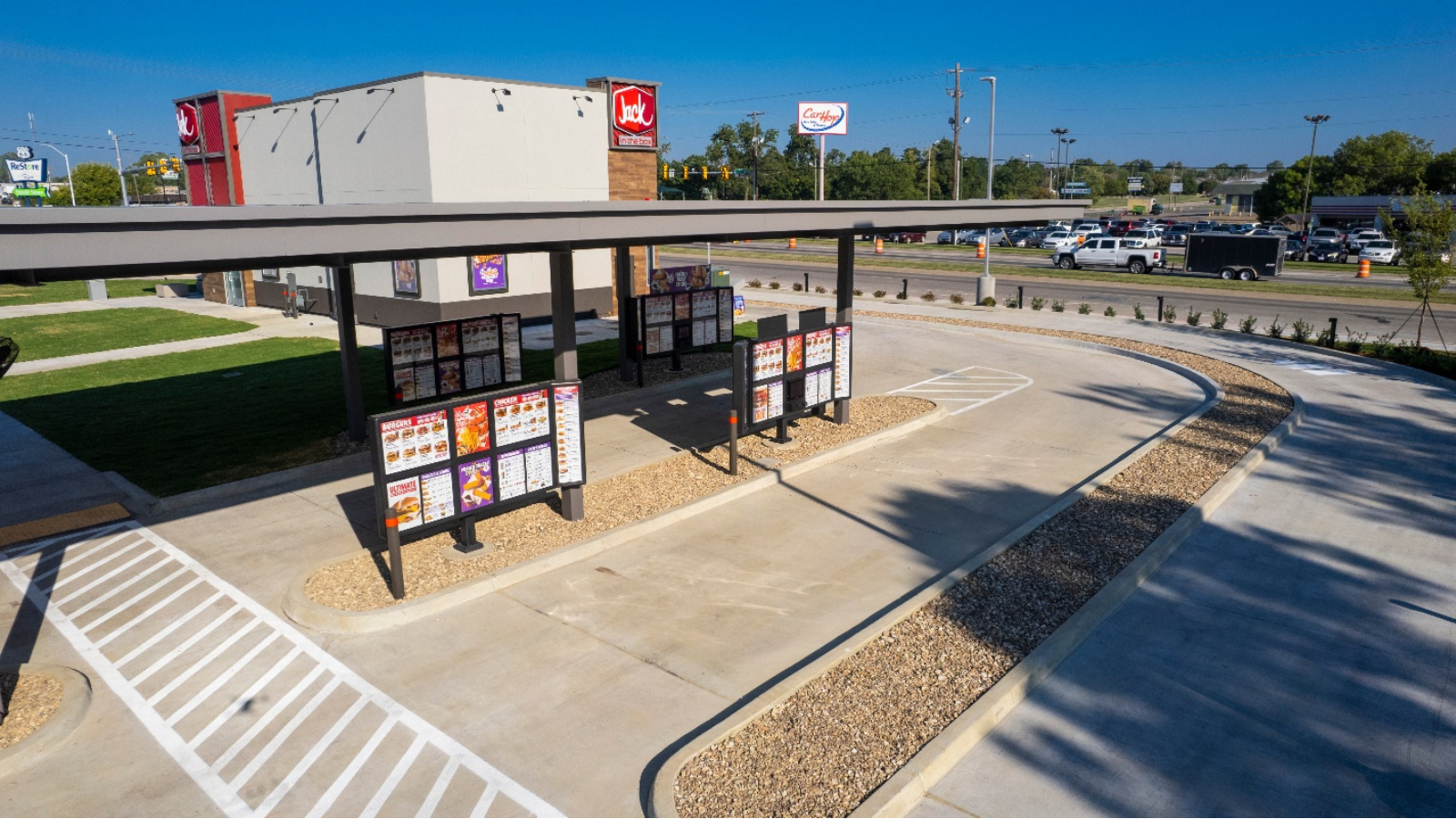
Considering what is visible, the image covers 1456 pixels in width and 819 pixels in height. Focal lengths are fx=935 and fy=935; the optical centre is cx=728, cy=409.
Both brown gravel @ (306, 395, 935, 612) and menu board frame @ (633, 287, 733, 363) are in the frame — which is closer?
brown gravel @ (306, 395, 935, 612)

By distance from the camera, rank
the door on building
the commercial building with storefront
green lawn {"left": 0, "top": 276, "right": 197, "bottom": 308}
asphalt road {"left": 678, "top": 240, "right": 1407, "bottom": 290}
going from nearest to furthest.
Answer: the commercial building with storefront → the door on building → green lawn {"left": 0, "top": 276, "right": 197, "bottom": 308} → asphalt road {"left": 678, "top": 240, "right": 1407, "bottom": 290}

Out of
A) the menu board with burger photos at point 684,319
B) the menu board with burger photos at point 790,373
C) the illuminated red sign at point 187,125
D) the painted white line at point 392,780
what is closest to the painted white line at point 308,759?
the painted white line at point 392,780

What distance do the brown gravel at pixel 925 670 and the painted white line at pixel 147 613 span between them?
6.00m

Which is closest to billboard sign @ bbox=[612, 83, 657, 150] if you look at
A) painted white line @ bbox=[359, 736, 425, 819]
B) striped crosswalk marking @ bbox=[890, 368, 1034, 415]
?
striped crosswalk marking @ bbox=[890, 368, 1034, 415]

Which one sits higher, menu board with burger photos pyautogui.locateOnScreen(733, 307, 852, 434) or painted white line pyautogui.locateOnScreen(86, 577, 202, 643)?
menu board with burger photos pyautogui.locateOnScreen(733, 307, 852, 434)

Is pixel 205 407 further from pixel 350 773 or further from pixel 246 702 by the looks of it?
pixel 350 773

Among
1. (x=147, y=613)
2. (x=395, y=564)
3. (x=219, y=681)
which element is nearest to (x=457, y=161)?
(x=147, y=613)

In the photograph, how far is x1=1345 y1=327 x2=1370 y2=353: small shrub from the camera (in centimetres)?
2327

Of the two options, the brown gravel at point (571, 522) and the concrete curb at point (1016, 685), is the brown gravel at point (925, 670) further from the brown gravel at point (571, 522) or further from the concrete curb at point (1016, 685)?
the brown gravel at point (571, 522)

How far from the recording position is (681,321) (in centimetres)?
2055

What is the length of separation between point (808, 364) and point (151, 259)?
395 inches

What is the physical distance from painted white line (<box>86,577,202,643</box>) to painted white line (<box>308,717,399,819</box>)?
11.4 ft

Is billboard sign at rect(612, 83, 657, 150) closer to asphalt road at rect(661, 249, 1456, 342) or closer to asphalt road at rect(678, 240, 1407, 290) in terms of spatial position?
asphalt road at rect(661, 249, 1456, 342)

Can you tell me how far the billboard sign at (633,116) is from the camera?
29.8m
